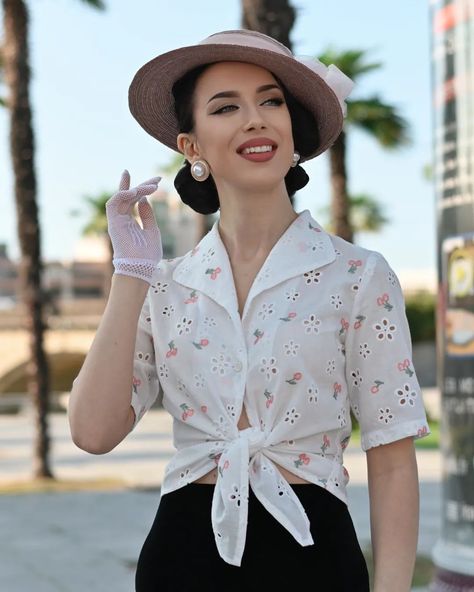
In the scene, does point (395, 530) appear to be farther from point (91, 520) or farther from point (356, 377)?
point (91, 520)

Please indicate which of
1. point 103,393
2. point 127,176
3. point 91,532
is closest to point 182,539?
point 103,393

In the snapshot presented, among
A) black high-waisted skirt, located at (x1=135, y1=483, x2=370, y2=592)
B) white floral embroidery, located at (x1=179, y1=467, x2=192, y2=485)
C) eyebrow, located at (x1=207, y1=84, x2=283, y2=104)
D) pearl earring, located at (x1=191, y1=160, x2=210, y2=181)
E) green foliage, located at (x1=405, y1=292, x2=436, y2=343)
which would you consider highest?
eyebrow, located at (x1=207, y1=84, x2=283, y2=104)

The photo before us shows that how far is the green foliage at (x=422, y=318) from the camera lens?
3594 centimetres

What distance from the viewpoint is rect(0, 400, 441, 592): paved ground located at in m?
7.39

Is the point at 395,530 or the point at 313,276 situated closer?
the point at 395,530

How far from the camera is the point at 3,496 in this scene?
11414 mm

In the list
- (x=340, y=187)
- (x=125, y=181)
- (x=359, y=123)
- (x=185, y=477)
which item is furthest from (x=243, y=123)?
(x=359, y=123)

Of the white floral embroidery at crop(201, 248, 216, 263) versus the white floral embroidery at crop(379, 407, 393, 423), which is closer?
the white floral embroidery at crop(379, 407, 393, 423)

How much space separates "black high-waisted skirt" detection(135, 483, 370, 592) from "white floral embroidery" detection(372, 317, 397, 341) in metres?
0.32

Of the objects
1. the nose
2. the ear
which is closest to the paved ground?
the ear

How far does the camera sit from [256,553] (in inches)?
78.3

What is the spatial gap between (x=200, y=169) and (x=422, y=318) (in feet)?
113

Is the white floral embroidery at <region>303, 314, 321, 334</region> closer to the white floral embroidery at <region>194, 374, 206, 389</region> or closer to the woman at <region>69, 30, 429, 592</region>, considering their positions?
the woman at <region>69, 30, 429, 592</region>

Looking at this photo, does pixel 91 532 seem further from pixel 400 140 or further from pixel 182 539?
pixel 400 140
